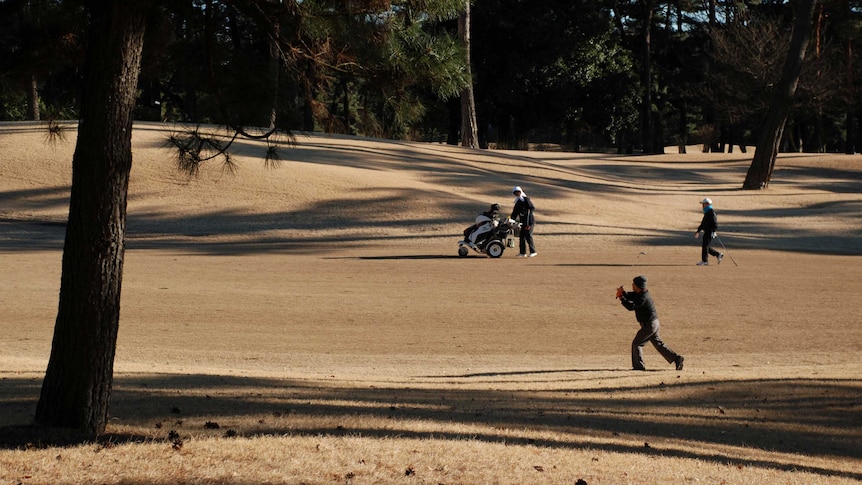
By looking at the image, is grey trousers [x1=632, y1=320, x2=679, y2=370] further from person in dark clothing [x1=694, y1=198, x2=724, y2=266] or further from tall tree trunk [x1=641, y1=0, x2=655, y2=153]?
tall tree trunk [x1=641, y1=0, x2=655, y2=153]

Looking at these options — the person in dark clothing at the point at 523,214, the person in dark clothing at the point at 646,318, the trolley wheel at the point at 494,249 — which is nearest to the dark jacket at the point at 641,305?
the person in dark clothing at the point at 646,318

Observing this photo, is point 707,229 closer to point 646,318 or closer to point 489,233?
point 489,233

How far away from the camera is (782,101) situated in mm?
43531

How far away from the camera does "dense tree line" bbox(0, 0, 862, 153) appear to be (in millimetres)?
9258

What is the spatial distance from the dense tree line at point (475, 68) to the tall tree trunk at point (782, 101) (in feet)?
4.71

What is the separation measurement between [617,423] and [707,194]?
120ft

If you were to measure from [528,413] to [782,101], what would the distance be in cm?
3743

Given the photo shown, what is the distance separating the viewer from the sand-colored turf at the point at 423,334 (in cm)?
773

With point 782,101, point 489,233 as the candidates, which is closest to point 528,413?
point 489,233

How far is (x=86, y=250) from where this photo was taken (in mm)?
7852

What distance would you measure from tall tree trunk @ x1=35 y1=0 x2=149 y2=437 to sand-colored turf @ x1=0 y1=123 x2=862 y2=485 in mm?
470

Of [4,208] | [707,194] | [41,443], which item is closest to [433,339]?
[41,443]

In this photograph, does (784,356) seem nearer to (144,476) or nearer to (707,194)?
(144,476)

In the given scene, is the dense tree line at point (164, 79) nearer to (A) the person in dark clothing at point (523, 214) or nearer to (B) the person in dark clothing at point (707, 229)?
(A) the person in dark clothing at point (523, 214)
